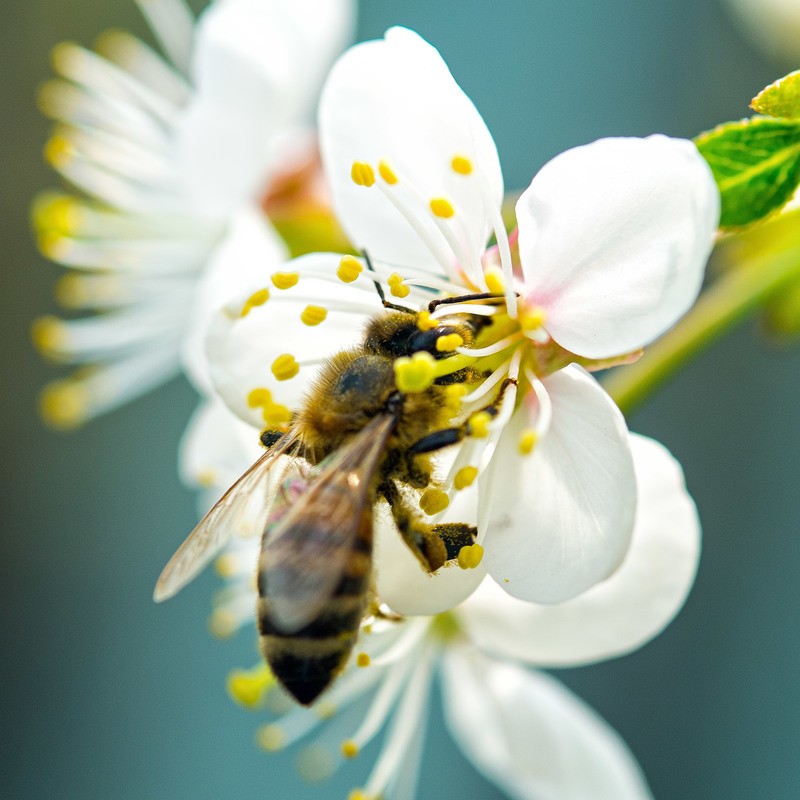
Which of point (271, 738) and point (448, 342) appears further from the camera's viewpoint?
point (271, 738)

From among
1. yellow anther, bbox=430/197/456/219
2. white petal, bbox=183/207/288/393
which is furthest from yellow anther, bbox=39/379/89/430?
yellow anther, bbox=430/197/456/219

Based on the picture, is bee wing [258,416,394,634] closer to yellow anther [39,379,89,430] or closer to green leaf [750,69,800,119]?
green leaf [750,69,800,119]

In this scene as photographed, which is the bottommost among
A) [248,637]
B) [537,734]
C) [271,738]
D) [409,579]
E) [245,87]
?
[248,637]

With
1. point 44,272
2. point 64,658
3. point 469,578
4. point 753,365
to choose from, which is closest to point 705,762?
point 753,365

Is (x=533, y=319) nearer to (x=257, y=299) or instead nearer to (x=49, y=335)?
(x=257, y=299)

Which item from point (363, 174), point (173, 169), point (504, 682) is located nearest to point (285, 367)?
Result: point (363, 174)

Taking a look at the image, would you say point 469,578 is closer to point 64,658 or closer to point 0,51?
point 64,658

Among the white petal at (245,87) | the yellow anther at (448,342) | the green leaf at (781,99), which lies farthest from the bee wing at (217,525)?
the white petal at (245,87)
